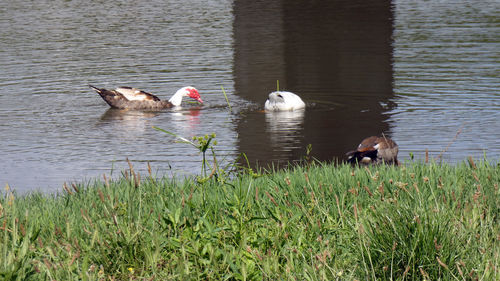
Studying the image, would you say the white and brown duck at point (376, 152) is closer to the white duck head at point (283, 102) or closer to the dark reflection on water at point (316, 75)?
the dark reflection on water at point (316, 75)

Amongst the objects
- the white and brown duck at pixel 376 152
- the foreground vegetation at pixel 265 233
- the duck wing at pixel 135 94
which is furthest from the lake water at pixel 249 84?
the foreground vegetation at pixel 265 233

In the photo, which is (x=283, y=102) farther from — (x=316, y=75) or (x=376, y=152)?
(x=376, y=152)

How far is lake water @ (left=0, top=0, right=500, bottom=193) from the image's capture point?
11.0 meters

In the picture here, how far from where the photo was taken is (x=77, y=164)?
10.4 m

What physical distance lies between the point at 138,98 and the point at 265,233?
407 inches

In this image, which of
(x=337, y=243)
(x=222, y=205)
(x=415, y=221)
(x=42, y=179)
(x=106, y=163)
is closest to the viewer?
(x=415, y=221)

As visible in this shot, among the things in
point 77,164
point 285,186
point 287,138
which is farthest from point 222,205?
point 287,138

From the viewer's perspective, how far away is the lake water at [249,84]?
11031 mm

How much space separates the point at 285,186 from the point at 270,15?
92.4 feet

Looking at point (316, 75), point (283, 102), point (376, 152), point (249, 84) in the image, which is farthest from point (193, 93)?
point (376, 152)

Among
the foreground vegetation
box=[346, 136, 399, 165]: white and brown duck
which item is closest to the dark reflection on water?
box=[346, 136, 399, 165]: white and brown duck

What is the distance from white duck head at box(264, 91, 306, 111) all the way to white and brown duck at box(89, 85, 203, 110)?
1.52m

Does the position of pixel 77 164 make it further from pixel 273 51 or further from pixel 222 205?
pixel 273 51

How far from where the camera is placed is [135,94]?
15.4m
